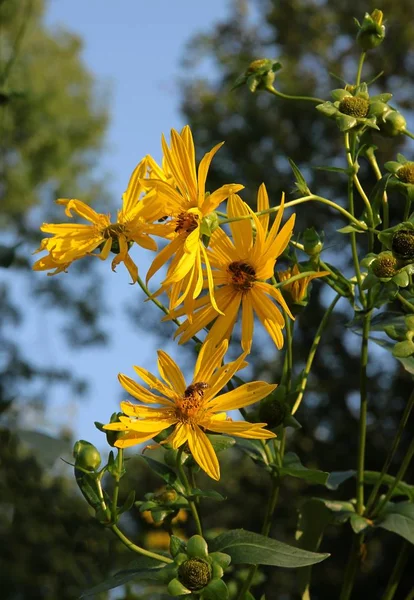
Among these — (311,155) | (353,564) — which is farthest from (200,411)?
Answer: (311,155)

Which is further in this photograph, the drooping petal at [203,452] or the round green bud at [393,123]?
the round green bud at [393,123]

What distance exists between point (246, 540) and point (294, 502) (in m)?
6.84

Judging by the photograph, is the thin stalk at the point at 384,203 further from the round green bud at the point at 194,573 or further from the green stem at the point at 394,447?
the round green bud at the point at 194,573

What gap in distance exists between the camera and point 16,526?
11.0 ft

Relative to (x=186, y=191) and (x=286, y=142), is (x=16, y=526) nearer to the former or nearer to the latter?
(x=186, y=191)

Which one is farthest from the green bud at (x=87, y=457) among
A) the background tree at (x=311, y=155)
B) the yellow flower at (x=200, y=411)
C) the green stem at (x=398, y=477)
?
the background tree at (x=311, y=155)

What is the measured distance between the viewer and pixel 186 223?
2.54 ft

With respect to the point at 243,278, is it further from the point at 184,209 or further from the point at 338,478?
the point at 338,478

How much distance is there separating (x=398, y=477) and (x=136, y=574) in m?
0.24

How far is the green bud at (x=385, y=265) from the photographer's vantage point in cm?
73

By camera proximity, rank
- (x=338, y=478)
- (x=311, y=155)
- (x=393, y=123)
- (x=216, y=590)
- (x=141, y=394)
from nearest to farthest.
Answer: (x=216, y=590)
(x=141, y=394)
(x=393, y=123)
(x=338, y=478)
(x=311, y=155)

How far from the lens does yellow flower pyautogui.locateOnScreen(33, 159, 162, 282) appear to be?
2.60 feet

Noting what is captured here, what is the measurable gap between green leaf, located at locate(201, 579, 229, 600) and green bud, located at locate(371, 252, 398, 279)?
0.84 feet

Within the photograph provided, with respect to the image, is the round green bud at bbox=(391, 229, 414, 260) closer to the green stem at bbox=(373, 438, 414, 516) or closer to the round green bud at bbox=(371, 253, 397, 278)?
the round green bud at bbox=(371, 253, 397, 278)
